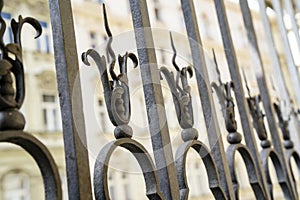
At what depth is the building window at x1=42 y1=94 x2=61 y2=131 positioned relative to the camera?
16.0ft

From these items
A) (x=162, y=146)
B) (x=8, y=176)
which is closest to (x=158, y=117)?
(x=162, y=146)

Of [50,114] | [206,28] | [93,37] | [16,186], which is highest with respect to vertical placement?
[206,28]

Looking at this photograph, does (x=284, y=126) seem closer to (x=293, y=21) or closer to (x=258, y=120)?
(x=258, y=120)

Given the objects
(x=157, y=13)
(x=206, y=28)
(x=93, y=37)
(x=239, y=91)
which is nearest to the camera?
(x=239, y=91)

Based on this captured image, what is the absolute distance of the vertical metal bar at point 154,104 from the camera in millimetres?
318

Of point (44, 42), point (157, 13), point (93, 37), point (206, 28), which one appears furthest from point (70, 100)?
point (206, 28)

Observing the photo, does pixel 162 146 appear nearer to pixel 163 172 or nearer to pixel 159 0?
pixel 163 172

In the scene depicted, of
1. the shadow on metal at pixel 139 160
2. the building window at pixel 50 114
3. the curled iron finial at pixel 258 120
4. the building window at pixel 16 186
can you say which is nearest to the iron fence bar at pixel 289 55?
the curled iron finial at pixel 258 120

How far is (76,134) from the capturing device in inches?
10.3

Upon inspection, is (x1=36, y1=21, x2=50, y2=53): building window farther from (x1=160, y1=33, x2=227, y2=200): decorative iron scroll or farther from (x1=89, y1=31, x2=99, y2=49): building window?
(x1=160, y1=33, x2=227, y2=200): decorative iron scroll

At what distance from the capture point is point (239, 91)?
0.46 metres

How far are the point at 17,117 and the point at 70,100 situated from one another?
5 cm

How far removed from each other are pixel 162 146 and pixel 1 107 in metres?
0.15

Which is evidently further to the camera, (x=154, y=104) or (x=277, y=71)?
(x=277, y=71)
